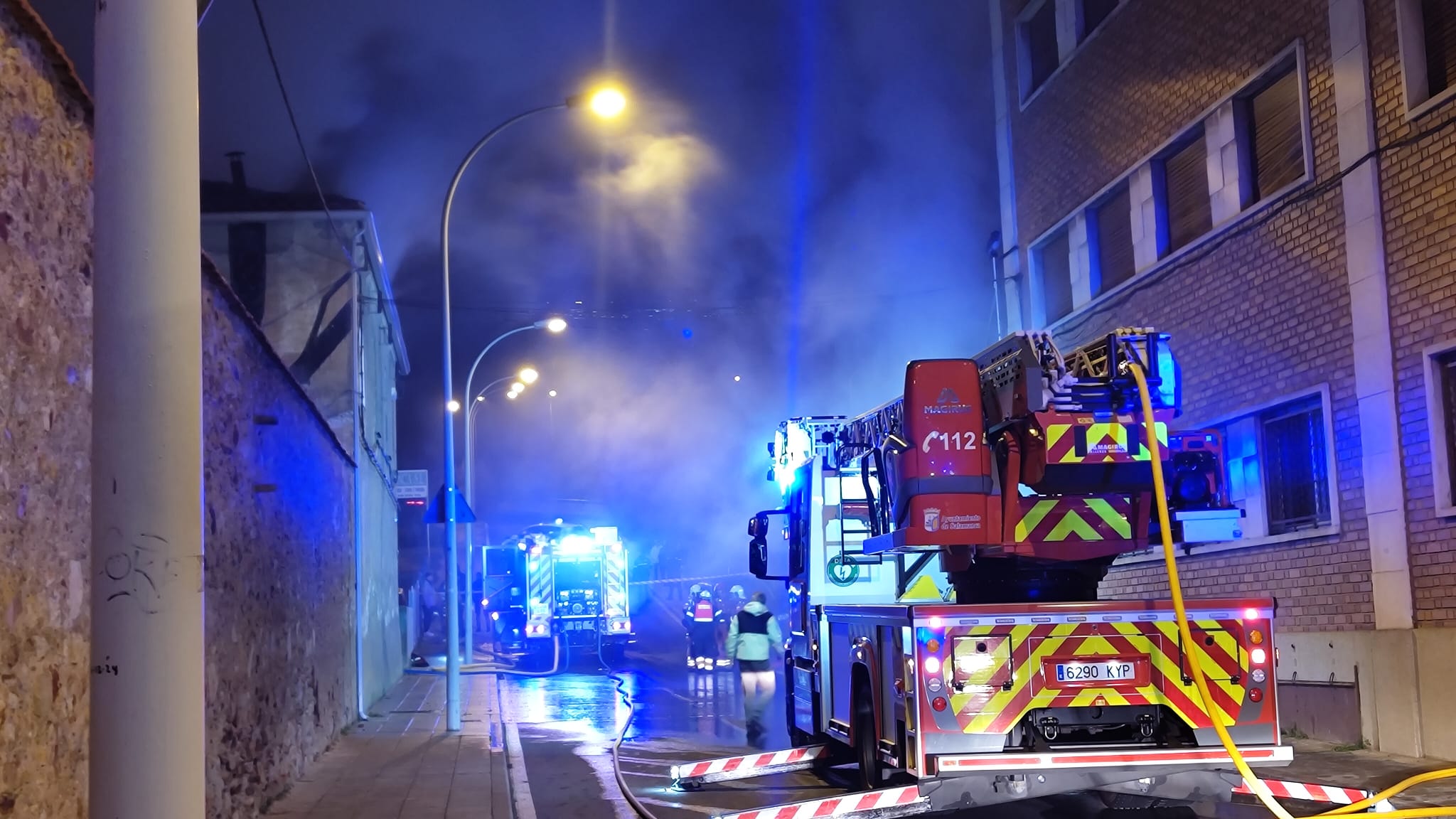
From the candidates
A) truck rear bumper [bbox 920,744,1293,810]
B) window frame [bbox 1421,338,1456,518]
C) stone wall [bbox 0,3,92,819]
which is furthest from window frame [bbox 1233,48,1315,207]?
stone wall [bbox 0,3,92,819]

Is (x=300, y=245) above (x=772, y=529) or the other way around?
above

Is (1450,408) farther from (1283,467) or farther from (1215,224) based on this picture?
(1215,224)

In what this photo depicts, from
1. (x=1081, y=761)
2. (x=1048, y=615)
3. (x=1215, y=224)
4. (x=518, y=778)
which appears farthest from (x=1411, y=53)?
(x=518, y=778)

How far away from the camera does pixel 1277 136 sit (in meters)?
13.4

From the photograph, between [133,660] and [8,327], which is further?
[8,327]

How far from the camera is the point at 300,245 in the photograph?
67.8ft

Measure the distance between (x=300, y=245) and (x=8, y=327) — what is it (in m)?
16.6

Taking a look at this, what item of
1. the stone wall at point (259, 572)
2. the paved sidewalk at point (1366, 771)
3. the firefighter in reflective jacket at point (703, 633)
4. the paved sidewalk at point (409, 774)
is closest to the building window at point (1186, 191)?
the paved sidewalk at point (1366, 771)

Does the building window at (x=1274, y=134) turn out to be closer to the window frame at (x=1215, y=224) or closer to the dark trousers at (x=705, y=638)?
the window frame at (x=1215, y=224)

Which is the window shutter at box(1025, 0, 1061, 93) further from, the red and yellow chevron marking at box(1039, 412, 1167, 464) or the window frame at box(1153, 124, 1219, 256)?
the red and yellow chevron marking at box(1039, 412, 1167, 464)

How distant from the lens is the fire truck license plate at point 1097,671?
7.10 metres

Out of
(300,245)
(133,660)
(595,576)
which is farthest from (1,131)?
(595,576)

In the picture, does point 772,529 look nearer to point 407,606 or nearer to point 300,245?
point 300,245

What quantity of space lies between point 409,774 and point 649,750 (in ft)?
8.65
